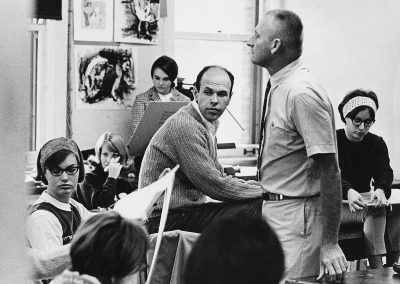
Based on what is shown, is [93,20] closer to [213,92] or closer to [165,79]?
[165,79]

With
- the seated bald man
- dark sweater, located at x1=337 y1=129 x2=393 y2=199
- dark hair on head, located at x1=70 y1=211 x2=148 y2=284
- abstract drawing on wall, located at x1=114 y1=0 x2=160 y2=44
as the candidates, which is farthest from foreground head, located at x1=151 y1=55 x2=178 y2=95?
dark hair on head, located at x1=70 y1=211 x2=148 y2=284

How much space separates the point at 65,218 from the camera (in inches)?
113

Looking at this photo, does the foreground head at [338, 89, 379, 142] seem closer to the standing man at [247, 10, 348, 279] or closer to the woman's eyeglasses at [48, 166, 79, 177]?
the standing man at [247, 10, 348, 279]

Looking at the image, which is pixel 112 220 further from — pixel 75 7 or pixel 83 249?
pixel 75 7

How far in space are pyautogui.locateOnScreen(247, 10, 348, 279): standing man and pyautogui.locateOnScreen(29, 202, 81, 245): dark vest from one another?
27.9 inches

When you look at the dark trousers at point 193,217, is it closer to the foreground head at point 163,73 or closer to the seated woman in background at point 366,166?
the seated woman in background at point 366,166

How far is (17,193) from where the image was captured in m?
0.57

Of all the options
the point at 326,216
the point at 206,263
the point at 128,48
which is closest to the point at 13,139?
the point at 206,263

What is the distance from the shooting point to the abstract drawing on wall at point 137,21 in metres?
6.95

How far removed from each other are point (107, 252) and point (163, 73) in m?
5.10

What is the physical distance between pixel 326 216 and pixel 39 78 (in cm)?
422

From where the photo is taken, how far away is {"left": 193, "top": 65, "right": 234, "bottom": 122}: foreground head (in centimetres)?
378

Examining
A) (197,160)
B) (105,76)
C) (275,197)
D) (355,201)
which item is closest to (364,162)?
(355,201)

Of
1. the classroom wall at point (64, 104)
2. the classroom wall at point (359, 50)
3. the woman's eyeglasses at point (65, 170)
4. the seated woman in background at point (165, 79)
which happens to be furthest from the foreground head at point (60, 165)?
the classroom wall at point (359, 50)
